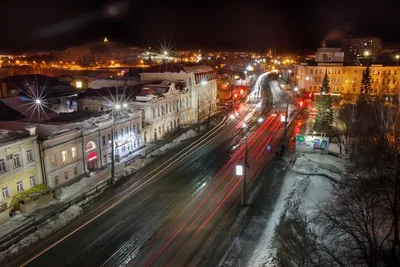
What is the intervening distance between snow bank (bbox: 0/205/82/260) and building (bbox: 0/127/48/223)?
3.46m

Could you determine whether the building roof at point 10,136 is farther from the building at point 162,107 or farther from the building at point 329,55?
the building at point 329,55

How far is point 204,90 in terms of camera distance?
7025cm

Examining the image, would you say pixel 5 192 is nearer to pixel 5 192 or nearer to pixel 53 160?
pixel 5 192

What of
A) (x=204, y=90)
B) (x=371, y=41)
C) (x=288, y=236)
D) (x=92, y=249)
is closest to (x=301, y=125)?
(x=204, y=90)

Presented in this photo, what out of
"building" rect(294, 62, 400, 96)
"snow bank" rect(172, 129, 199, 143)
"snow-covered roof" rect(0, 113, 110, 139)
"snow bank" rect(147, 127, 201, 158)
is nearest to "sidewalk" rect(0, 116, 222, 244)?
"snow bank" rect(147, 127, 201, 158)

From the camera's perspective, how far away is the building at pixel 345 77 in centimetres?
8188

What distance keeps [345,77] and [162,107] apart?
2253 inches

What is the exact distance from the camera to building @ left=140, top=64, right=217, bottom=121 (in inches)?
2427

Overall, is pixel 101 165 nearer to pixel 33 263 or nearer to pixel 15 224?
pixel 15 224

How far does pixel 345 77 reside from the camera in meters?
86.6

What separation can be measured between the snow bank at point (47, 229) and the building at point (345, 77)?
2827 inches

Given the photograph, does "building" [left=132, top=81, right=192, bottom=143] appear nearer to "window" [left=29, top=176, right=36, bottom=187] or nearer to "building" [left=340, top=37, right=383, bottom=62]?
"window" [left=29, top=176, right=36, bottom=187]

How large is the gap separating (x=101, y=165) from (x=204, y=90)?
36.8 meters

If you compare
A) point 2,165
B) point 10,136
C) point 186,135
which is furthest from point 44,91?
point 2,165
